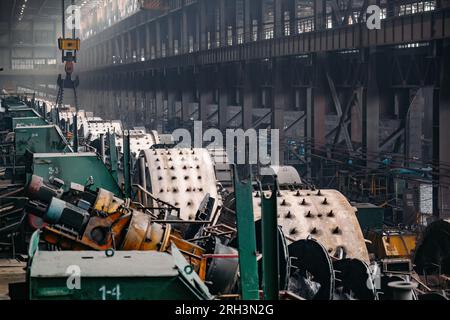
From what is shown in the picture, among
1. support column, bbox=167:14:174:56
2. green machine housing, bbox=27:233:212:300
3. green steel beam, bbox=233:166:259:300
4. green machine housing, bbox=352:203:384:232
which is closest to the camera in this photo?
green machine housing, bbox=27:233:212:300

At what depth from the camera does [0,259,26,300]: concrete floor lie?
1250cm

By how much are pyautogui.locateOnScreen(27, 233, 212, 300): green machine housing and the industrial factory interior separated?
0.04 feet

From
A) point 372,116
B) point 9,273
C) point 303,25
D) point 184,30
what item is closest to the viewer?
point 9,273

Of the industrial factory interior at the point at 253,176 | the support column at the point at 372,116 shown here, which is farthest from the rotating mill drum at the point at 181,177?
the support column at the point at 372,116

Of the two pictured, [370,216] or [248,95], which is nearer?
[370,216]

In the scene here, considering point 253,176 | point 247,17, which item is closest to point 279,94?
point 253,176

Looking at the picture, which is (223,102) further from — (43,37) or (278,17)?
(43,37)

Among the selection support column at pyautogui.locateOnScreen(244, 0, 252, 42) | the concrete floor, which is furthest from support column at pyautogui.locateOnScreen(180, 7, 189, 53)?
the concrete floor

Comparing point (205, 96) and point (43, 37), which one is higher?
point (43, 37)

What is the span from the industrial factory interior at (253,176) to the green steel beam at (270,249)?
1cm

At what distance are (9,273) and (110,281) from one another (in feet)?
23.4

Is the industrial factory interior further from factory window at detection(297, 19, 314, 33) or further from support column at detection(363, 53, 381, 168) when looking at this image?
factory window at detection(297, 19, 314, 33)

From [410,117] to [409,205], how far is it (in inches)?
202

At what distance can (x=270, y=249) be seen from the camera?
23.0 ft
